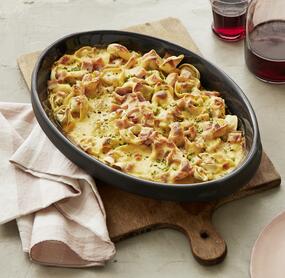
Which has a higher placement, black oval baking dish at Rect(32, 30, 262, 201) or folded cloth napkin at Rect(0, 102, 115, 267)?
black oval baking dish at Rect(32, 30, 262, 201)

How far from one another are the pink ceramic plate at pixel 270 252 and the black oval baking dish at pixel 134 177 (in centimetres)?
10

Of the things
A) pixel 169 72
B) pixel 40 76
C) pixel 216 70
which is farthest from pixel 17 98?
pixel 216 70

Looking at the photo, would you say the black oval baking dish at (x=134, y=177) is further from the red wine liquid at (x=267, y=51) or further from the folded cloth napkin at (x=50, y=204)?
the red wine liquid at (x=267, y=51)

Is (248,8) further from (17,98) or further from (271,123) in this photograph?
(17,98)

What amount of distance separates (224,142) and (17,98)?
556 mm

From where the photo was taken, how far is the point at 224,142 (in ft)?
4.73

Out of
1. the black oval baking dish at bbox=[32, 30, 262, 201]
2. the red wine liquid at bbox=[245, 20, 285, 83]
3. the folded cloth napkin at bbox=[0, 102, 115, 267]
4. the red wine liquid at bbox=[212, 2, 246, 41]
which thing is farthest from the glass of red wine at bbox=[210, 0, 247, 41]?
the folded cloth napkin at bbox=[0, 102, 115, 267]

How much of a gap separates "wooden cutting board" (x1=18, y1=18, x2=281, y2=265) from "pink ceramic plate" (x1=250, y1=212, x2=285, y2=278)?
0.26ft

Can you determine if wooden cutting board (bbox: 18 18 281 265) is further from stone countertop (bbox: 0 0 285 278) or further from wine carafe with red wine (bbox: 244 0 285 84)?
wine carafe with red wine (bbox: 244 0 285 84)

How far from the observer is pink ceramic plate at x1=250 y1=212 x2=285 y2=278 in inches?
49.0

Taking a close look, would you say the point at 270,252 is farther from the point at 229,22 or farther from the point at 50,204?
the point at 229,22

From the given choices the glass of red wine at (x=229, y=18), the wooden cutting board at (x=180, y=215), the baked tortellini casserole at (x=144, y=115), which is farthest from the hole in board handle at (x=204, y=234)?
the glass of red wine at (x=229, y=18)

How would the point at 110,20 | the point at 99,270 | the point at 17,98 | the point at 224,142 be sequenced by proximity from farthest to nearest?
1. the point at 110,20
2. the point at 17,98
3. the point at 224,142
4. the point at 99,270

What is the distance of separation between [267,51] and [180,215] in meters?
0.52
